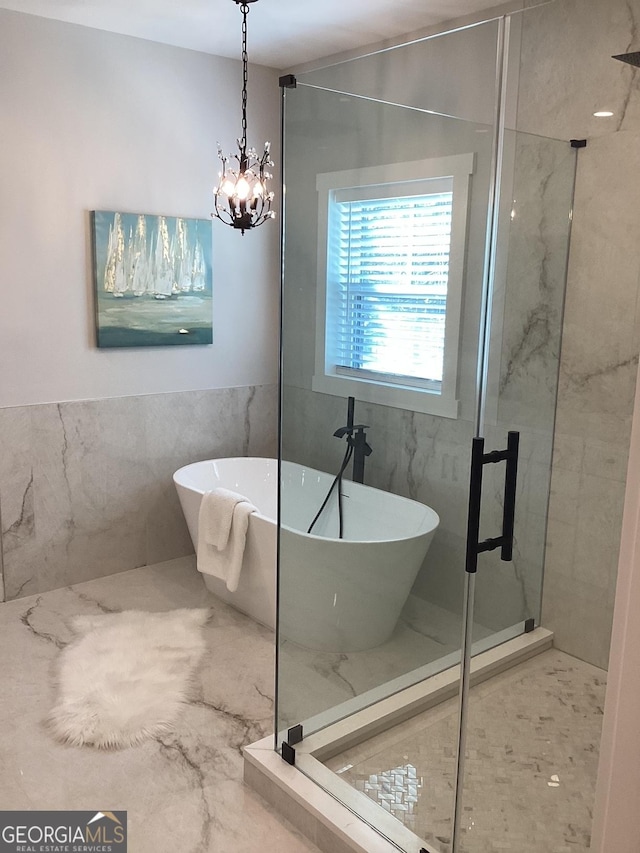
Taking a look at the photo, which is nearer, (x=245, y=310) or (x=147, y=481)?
(x=147, y=481)

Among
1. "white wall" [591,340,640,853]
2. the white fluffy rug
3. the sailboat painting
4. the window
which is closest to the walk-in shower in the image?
the window

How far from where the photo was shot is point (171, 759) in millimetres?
2574

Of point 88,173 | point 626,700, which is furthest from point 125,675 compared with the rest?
point 626,700

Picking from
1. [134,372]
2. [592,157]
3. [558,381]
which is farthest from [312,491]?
[134,372]

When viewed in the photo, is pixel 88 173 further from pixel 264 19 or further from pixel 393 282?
pixel 393 282

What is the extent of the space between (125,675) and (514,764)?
5.86 ft

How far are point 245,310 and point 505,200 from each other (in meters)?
2.96

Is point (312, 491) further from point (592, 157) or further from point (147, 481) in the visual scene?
point (147, 481)

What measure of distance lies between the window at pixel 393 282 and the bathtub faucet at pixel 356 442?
73mm

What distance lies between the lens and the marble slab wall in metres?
3.79

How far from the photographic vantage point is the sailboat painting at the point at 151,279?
12.7 ft

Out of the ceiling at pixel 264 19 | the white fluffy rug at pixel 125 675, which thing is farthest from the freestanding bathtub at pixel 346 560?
the ceiling at pixel 264 19

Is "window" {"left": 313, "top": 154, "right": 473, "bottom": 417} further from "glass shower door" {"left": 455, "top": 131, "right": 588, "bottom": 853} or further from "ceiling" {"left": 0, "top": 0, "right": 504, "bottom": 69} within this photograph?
"ceiling" {"left": 0, "top": 0, "right": 504, "bottom": 69}

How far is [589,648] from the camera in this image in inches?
65.5
